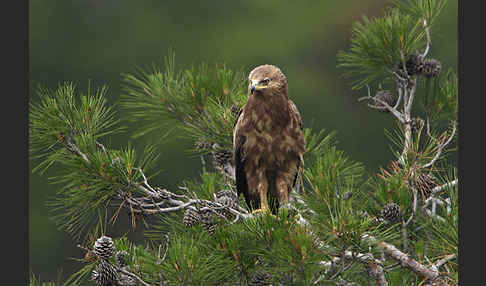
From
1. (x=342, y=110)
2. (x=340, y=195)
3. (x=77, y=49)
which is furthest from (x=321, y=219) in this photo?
(x=77, y=49)

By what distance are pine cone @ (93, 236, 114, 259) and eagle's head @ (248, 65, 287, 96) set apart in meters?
0.96

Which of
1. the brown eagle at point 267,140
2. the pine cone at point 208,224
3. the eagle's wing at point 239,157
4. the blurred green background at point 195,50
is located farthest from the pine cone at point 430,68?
the blurred green background at point 195,50

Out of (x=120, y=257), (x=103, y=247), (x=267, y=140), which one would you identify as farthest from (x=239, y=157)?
(x=103, y=247)

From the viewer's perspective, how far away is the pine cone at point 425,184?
2.34m

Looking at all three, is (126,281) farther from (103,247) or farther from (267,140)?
(267,140)

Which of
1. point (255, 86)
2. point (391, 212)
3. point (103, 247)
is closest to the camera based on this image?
point (103, 247)

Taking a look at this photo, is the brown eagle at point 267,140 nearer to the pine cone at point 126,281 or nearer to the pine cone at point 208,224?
the pine cone at point 208,224

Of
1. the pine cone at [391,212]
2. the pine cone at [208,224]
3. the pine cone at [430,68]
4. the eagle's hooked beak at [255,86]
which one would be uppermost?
the pine cone at [430,68]

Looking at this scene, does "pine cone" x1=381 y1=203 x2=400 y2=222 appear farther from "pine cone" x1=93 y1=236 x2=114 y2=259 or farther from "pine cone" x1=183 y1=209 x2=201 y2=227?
"pine cone" x1=93 y1=236 x2=114 y2=259

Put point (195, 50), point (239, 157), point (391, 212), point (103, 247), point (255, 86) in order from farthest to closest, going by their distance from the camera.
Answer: point (195, 50), point (239, 157), point (255, 86), point (391, 212), point (103, 247)

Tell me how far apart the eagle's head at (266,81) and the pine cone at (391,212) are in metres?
0.80

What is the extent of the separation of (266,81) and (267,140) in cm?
27

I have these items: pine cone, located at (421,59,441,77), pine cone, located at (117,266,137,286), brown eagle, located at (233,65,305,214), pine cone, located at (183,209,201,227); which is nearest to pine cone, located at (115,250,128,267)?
pine cone, located at (117,266,137,286)

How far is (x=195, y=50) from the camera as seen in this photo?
7906 mm
